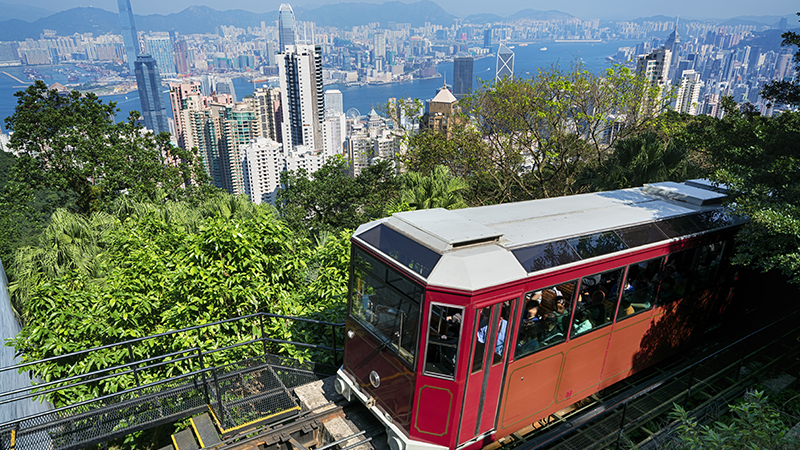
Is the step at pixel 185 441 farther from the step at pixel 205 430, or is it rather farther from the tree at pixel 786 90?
the tree at pixel 786 90

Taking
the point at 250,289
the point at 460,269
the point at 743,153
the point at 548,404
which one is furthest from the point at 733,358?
the point at 250,289

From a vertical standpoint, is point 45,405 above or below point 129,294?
below

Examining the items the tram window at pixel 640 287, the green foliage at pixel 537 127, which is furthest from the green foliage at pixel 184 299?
the green foliage at pixel 537 127

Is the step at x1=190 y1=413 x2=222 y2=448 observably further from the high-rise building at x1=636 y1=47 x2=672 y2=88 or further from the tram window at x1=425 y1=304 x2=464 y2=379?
the high-rise building at x1=636 y1=47 x2=672 y2=88

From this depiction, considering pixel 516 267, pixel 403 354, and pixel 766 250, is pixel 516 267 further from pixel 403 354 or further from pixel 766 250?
pixel 766 250

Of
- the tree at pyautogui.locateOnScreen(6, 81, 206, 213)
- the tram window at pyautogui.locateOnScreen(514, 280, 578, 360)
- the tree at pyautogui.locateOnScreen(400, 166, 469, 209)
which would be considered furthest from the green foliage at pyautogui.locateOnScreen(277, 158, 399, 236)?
the tram window at pyautogui.locateOnScreen(514, 280, 578, 360)
